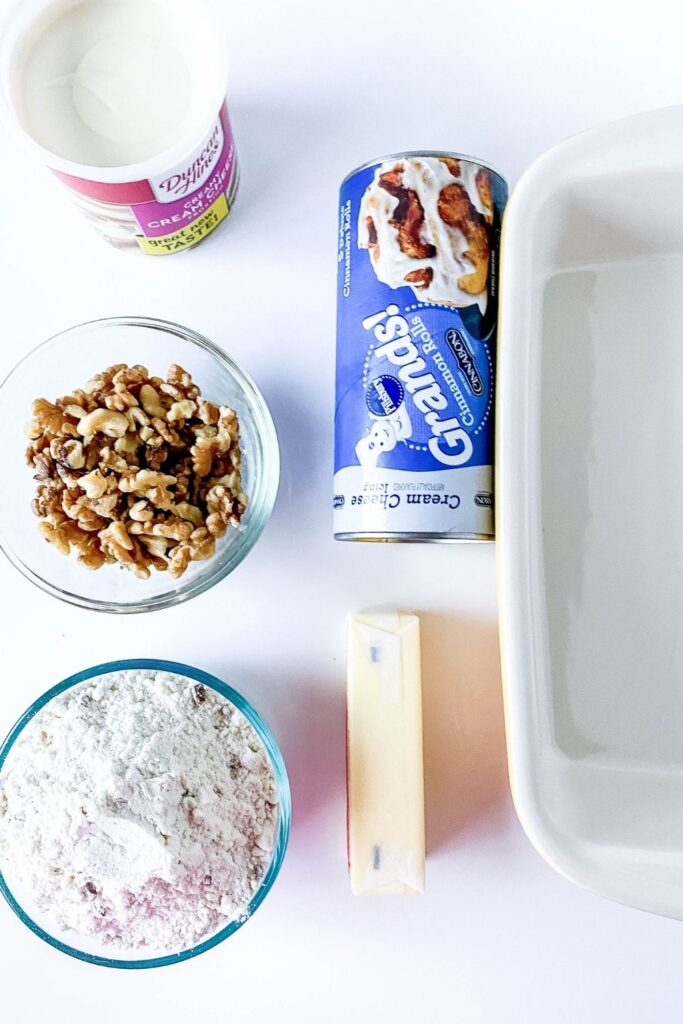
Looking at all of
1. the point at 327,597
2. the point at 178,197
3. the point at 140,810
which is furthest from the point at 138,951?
the point at 178,197

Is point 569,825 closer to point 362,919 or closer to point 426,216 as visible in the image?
point 362,919

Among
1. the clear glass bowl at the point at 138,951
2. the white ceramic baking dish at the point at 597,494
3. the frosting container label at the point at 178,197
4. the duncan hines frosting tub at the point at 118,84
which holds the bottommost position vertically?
the clear glass bowl at the point at 138,951

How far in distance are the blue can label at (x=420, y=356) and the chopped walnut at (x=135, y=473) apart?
87 mm

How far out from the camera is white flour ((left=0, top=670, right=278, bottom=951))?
529 mm

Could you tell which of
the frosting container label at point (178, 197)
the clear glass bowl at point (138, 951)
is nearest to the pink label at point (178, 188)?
the frosting container label at point (178, 197)

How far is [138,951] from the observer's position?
568 millimetres

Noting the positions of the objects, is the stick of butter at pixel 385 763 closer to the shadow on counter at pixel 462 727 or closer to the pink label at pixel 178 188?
the shadow on counter at pixel 462 727

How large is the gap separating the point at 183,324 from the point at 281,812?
0.37 m

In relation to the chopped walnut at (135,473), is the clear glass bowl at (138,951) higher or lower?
lower

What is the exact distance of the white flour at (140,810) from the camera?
53cm

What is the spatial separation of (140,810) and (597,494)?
38 centimetres

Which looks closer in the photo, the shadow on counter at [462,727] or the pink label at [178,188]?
the pink label at [178,188]

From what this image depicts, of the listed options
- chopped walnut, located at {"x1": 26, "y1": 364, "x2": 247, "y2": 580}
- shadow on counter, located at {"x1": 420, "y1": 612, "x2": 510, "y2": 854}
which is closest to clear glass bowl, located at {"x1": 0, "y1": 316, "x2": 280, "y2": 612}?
chopped walnut, located at {"x1": 26, "y1": 364, "x2": 247, "y2": 580}

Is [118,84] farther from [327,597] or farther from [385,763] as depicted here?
[385,763]
